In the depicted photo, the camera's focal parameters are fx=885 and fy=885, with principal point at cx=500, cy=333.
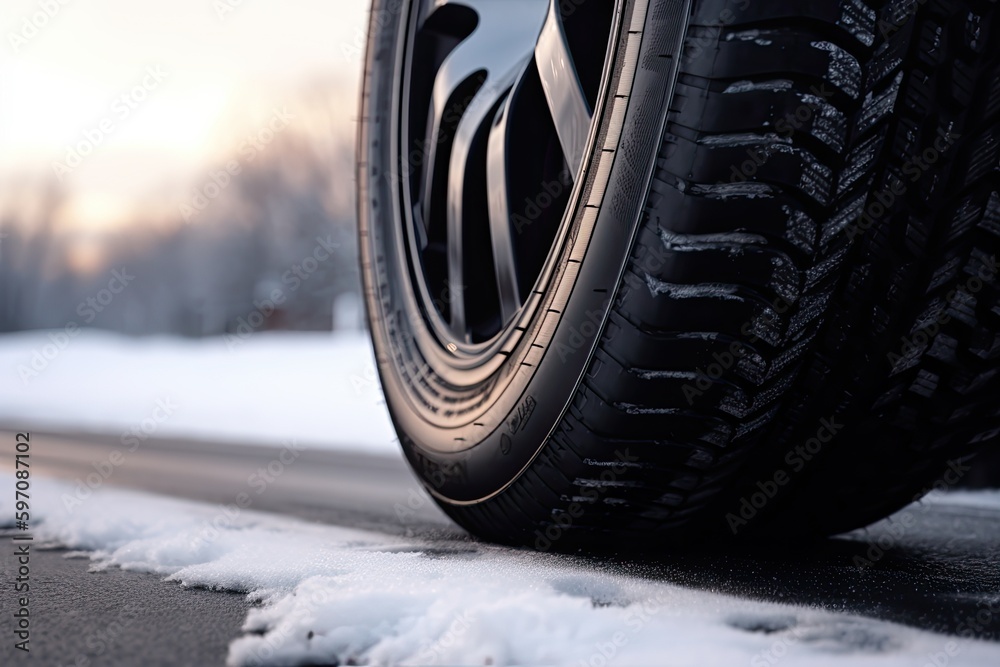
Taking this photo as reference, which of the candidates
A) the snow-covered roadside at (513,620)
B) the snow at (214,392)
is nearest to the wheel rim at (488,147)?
the snow-covered roadside at (513,620)

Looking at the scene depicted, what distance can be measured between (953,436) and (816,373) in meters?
0.39

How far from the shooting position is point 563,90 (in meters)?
1.48

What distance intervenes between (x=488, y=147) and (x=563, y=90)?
33cm

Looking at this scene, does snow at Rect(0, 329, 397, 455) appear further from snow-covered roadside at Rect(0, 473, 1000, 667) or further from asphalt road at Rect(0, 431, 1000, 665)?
snow-covered roadside at Rect(0, 473, 1000, 667)

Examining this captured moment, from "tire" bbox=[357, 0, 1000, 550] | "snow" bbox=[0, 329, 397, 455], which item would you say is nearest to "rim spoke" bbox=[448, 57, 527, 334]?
"tire" bbox=[357, 0, 1000, 550]

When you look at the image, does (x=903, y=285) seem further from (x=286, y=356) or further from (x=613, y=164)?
(x=286, y=356)

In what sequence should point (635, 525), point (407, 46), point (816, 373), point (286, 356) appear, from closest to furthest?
point (816, 373) → point (635, 525) → point (407, 46) → point (286, 356)

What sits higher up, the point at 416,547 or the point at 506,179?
the point at 506,179

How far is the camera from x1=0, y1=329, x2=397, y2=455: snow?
678 centimetres

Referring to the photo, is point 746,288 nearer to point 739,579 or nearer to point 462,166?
point 739,579

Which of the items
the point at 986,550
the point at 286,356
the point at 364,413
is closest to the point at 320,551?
the point at 986,550

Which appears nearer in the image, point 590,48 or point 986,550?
point 590,48

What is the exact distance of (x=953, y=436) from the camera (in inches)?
58.3

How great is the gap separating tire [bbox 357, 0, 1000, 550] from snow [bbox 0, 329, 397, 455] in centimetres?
186
